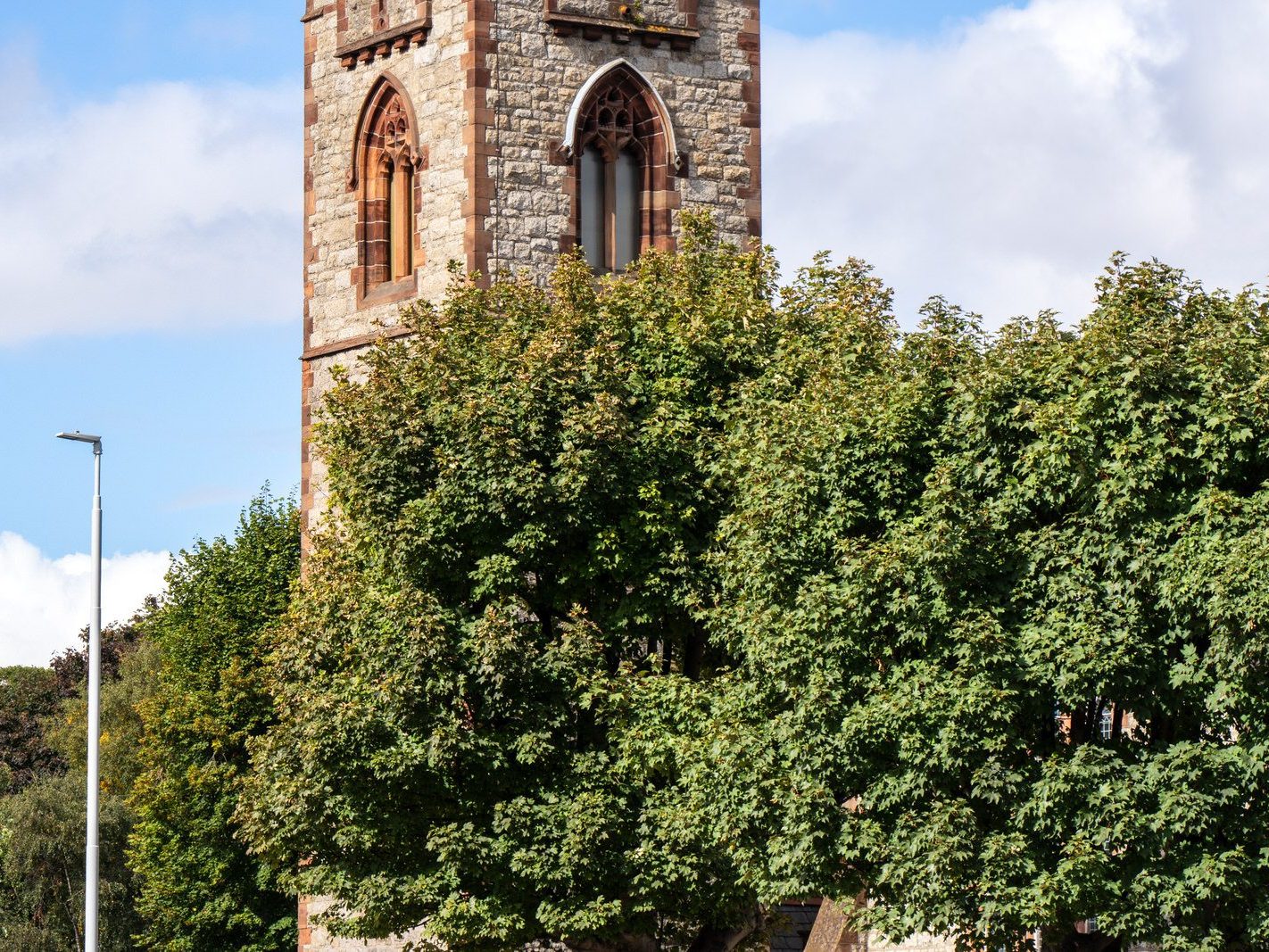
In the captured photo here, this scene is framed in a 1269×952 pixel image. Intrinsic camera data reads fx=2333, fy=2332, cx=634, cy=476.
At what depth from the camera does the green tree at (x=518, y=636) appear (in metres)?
29.2

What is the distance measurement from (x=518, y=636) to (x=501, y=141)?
34.5ft

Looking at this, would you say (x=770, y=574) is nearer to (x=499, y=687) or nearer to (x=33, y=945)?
(x=499, y=687)

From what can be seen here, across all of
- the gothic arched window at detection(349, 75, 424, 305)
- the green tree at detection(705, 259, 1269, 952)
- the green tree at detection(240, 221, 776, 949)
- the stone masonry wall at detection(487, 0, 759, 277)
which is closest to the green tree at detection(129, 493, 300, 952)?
the gothic arched window at detection(349, 75, 424, 305)

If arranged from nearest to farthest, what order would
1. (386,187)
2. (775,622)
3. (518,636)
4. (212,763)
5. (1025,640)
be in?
1. (1025,640)
2. (775,622)
3. (518,636)
4. (386,187)
5. (212,763)

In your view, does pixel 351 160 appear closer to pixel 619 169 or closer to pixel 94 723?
pixel 619 169

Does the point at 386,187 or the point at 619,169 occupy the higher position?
the point at 619,169

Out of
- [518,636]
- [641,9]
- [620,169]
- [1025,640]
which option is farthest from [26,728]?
[1025,640]

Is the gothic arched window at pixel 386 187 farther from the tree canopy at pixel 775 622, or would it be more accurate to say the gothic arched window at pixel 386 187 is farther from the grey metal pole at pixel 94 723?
the grey metal pole at pixel 94 723

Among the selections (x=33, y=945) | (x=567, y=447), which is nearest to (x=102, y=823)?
(x=33, y=945)

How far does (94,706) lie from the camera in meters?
33.9

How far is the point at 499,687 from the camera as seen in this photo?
2936 cm

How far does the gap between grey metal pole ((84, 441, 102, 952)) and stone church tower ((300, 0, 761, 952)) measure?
15.3 ft

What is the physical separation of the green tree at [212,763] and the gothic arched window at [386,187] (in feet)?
50.7

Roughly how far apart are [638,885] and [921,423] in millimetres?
6919
